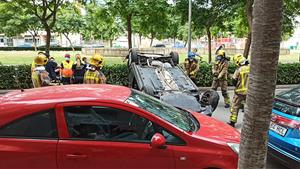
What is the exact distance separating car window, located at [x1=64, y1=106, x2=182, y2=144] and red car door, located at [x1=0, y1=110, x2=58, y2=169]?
22cm

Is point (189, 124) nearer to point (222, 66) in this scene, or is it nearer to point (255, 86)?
point (255, 86)

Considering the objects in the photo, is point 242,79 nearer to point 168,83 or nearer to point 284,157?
point 168,83

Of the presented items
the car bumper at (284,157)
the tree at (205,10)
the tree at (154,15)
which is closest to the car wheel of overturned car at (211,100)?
the car bumper at (284,157)

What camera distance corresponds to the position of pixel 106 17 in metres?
16.3

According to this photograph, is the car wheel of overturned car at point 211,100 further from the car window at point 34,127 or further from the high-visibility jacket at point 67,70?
the high-visibility jacket at point 67,70

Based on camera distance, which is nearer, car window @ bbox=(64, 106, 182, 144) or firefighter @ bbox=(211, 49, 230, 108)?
car window @ bbox=(64, 106, 182, 144)

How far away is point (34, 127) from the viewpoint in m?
3.62

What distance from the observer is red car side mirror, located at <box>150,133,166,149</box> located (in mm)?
3562

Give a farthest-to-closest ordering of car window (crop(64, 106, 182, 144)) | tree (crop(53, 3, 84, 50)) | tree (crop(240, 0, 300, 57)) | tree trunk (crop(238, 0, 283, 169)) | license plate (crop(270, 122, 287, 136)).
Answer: tree (crop(53, 3, 84, 50)), tree (crop(240, 0, 300, 57)), license plate (crop(270, 122, 287, 136)), car window (crop(64, 106, 182, 144)), tree trunk (crop(238, 0, 283, 169))

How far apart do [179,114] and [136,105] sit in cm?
84

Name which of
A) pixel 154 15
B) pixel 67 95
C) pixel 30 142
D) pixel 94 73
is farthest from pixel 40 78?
pixel 154 15

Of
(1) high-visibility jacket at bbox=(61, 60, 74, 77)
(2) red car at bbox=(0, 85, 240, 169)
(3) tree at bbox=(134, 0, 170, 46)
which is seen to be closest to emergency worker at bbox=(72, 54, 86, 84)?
(1) high-visibility jacket at bbox=(61, 60, 74, 77)

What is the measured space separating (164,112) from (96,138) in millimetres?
948

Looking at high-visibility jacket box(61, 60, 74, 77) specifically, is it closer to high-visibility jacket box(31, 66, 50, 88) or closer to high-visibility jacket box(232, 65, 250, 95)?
high-visibility jacket box(31, 66, 50, 88)
